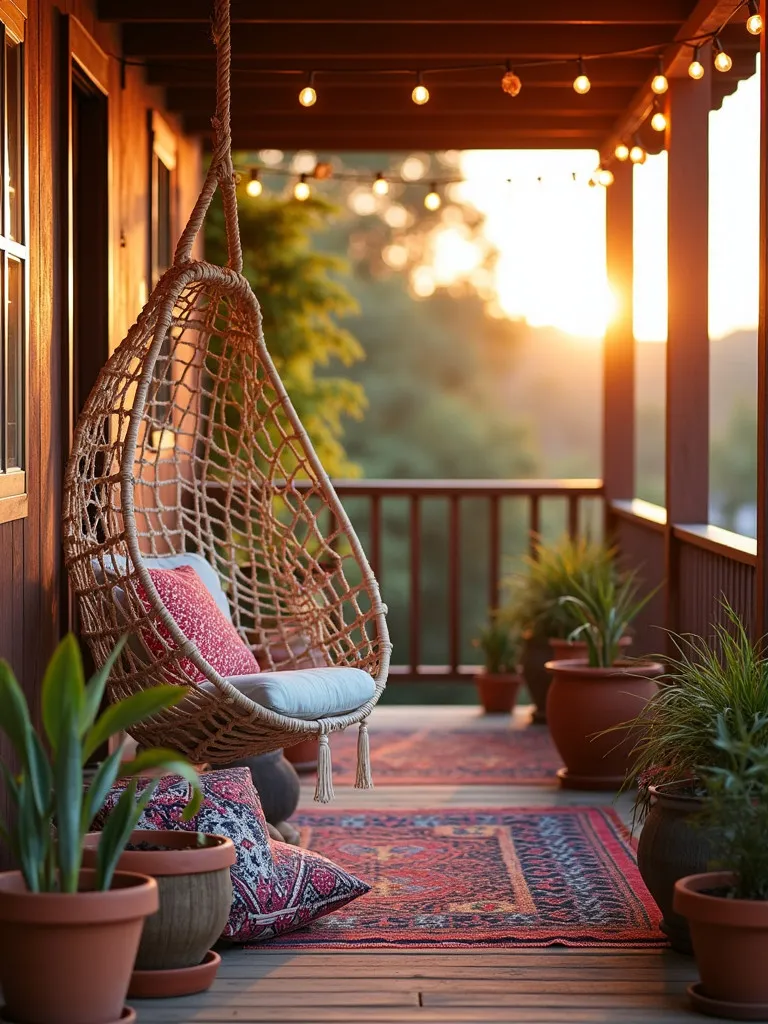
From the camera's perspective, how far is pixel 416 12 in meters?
4.78

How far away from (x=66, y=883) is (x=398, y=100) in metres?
4.47

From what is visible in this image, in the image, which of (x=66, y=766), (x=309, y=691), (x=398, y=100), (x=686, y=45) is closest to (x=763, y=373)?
(x=309, y=691)

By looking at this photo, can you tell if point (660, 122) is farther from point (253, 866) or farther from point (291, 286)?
point (291, 286)

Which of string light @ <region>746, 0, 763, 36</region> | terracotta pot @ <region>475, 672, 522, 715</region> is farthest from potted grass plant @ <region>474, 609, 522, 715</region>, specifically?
string light @ <region>746, 0, 763, 36</region>

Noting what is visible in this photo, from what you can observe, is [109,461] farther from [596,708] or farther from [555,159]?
[555,159]

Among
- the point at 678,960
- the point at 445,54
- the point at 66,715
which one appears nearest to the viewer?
the point at 66,715

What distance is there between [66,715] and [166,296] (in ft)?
5.16

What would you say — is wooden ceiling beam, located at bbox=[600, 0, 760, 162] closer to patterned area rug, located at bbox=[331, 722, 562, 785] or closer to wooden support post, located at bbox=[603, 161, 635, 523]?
wooden support post, located at bbox=[603, 161, 635, 523]

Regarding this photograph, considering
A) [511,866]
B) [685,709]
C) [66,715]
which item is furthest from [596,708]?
[66,715]

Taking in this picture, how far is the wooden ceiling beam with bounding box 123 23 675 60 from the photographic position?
16.8ft

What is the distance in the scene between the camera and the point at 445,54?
16.8ft

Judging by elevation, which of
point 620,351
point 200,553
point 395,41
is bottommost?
point 200,553

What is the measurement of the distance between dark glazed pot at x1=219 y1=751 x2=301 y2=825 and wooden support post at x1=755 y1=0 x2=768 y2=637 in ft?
4.59

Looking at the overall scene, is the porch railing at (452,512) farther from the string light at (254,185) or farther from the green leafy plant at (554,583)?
the string light at (254,185)
